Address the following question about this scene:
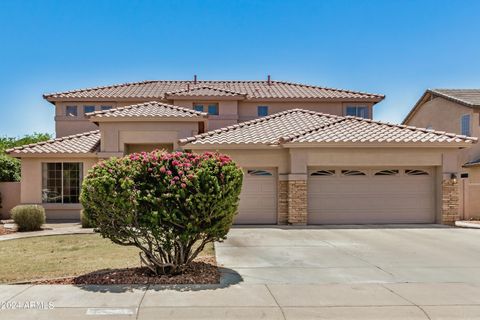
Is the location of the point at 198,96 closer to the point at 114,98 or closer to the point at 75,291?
the point at 114,98

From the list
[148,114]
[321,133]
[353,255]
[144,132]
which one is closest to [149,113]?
[148,114]

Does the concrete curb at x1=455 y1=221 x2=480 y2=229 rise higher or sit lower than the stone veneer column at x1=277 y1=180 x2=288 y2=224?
lower

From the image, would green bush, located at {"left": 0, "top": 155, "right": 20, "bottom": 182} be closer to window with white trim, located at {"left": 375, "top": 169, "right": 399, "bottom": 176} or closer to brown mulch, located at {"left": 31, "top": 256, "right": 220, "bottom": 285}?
brown mulch, located at {"left": 31, "top": 256, "right": 220, "bottom": 285}

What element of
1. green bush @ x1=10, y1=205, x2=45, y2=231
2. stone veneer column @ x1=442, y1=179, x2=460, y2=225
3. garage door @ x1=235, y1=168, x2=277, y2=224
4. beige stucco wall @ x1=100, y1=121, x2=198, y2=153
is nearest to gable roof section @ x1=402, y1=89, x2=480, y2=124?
stone veneer column @ x1=442, y1=179, x2=460, y2=225

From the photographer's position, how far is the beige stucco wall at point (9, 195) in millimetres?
19438

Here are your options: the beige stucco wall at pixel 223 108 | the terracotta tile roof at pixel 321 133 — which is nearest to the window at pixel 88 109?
the beige stucco wall at pixel 223 108

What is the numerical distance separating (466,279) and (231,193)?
5087mm

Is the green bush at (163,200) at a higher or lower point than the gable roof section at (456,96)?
lower

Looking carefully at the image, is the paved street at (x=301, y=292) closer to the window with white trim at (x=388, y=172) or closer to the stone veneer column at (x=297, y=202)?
the stone veneer column at (x=297, y=202)

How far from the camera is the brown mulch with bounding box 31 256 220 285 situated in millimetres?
7246

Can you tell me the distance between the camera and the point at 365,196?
1588 cm

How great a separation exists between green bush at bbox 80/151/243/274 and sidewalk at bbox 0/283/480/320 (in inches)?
40.2

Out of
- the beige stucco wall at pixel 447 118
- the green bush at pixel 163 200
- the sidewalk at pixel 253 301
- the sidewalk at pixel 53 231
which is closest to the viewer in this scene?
the sidewalk at pixel 253 301

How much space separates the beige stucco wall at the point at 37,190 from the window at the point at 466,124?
23015 mm
